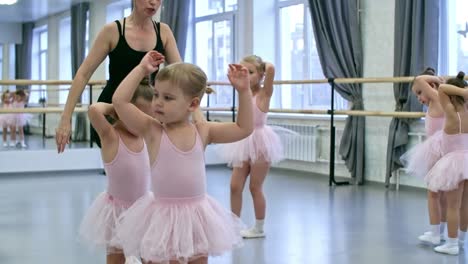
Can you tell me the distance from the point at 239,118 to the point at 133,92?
1.08 ft

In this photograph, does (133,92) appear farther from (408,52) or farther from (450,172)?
(408,52)

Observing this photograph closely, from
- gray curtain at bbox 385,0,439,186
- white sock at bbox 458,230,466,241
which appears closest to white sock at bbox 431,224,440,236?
white sock at bbox 458,230,466,241

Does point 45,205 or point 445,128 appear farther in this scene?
point 45,205

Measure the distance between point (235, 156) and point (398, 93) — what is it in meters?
2.76

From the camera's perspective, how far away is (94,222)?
87.5 inches

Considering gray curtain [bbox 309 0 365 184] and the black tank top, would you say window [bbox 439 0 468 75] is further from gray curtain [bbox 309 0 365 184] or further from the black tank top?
the black tank top

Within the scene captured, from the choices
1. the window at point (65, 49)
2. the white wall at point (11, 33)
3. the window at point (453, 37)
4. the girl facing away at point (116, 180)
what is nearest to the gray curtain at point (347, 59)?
the window at point (453, 37)

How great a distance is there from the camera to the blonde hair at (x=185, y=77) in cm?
184

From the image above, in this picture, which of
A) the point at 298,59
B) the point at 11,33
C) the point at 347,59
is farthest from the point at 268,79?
the point at 11,33

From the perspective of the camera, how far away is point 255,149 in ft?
12.0

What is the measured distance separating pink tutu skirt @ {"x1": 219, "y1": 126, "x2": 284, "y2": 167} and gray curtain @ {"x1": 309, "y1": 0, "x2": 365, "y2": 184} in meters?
2.79

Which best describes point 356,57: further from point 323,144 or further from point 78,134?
point 78,134

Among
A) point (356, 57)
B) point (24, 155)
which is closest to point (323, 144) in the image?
point (356, 57)

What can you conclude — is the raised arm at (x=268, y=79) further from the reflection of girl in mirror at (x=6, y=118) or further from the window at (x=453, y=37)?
the reflection of girl in mirror at (x=6, y=118)
